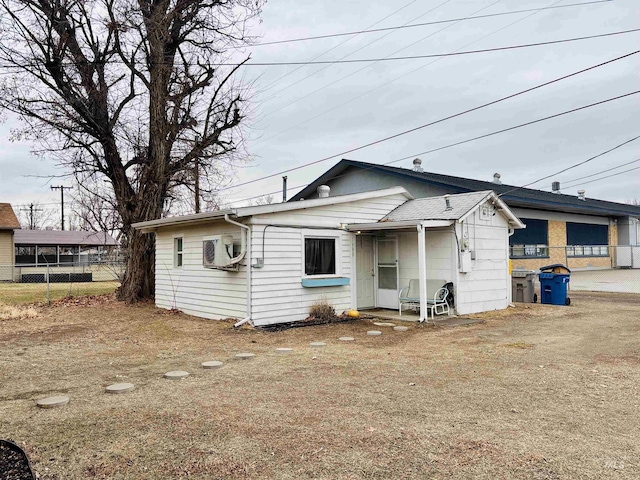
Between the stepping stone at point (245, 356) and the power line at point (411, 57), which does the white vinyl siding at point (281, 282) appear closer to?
the stepping stone at point (245, 356)

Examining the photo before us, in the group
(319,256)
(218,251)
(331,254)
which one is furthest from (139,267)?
(331,254)

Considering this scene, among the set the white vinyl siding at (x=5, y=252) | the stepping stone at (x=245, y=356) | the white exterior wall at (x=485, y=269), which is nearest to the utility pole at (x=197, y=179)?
the white exterior wall at (x=485, y=269)

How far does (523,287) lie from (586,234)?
1206 centimetres

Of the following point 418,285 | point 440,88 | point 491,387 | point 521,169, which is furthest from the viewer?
point 521,169

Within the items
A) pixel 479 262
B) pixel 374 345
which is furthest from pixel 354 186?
pixel 374 345

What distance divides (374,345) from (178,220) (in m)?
5.89

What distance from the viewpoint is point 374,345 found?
25.6ft

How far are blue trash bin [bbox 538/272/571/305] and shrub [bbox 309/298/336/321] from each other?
690 centimetres

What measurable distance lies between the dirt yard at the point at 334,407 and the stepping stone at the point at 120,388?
0.27ft

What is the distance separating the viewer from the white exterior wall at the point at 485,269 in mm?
11094

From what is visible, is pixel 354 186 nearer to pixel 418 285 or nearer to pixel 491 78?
pixel 491 78

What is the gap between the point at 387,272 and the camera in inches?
470

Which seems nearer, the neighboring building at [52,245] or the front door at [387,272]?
the front door at [387,272]

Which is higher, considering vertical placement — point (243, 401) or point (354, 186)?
point (354, 186)
